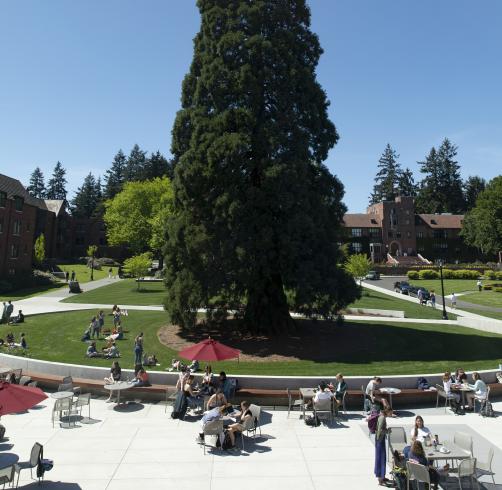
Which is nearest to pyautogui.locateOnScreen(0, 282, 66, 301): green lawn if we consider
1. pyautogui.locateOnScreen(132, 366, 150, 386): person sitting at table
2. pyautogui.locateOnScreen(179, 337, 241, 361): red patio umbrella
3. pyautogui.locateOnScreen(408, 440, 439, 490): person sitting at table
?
pyautogui.locateOnScreen(132, 366, 150, 386): person sitting at table

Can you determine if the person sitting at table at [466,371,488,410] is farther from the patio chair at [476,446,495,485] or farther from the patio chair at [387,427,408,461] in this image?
the patio chair at [387,427,408,461]

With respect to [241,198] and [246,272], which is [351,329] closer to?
[246,272]

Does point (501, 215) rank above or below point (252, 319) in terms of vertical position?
above

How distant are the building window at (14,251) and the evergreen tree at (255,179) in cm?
4219

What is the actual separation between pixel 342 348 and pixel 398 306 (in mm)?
20963

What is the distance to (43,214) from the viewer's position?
80688 millimetres

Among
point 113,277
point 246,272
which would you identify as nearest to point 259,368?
point 246,272

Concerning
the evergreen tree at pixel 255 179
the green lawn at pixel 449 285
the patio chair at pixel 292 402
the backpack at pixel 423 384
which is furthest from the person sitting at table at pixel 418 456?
the green lawn at pixel 449 285

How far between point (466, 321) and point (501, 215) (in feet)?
155

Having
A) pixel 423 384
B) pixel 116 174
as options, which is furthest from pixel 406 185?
pixel 423 384

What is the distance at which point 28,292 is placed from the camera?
157 feet

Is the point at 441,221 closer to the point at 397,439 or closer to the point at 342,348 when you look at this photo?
the point at 342,348

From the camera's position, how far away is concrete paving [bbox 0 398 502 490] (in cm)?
848

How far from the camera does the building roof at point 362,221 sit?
9494 cm
